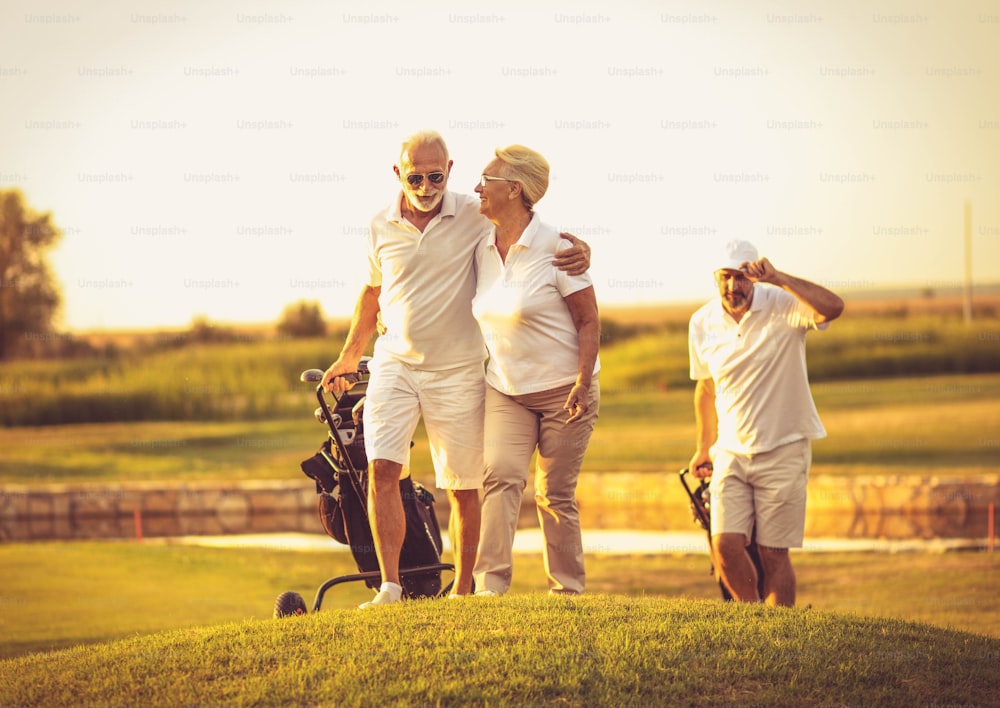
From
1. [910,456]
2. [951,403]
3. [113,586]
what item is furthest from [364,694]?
[951,403]

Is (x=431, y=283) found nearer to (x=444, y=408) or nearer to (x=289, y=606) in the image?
(x=444, y=408)

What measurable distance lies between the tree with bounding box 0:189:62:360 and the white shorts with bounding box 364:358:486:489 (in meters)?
24.7

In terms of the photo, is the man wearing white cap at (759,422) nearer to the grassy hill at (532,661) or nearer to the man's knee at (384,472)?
the grassy hill at (532,661)

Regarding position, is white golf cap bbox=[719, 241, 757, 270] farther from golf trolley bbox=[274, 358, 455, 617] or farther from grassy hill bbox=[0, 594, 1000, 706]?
golf trolley bbox=[274, 358, 455, 617]

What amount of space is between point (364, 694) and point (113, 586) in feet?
22.3

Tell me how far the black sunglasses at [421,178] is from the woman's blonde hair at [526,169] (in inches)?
11.6

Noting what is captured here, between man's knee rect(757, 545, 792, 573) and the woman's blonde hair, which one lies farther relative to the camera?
man's knee rect(757, 545, 792, 573)

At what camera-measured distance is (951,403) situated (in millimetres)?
26219

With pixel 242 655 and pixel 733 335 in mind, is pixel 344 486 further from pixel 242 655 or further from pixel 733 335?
pixel 733 335

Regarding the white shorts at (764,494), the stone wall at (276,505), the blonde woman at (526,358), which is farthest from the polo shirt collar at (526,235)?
the stone wall at (276,505)

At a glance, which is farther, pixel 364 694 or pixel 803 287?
pixel 803 287

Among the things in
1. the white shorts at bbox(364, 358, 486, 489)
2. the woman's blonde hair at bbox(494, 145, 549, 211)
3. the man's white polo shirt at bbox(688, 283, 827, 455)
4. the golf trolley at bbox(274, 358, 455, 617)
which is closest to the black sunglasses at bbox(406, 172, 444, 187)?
the woman's blonde hair at bbox(494, 145, 549, 211)

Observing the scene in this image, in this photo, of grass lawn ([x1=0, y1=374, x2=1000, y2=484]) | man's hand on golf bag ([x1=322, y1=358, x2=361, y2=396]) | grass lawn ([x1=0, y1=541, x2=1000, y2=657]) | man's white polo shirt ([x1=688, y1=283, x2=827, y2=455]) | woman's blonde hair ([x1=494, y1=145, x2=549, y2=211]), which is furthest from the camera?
grass lawn ([x1=0, y1=374, x2=1000, y2=484])

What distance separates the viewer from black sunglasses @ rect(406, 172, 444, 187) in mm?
6066
